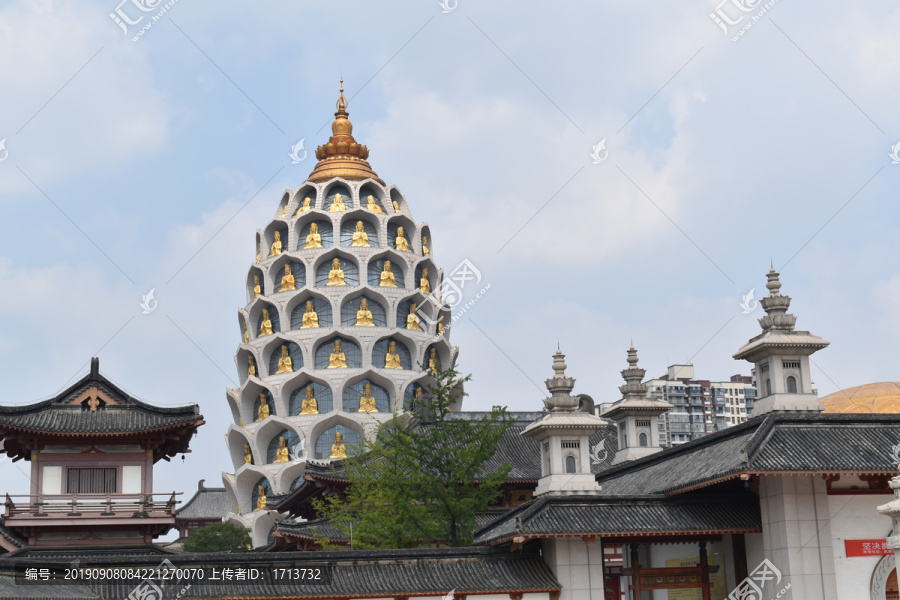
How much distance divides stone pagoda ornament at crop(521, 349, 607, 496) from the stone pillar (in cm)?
531

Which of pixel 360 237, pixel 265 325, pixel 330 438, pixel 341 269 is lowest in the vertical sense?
pixel 330 438

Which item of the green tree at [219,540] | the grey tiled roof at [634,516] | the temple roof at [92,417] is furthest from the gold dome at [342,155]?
the grey tiled roof at [634,516]

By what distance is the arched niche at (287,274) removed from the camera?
7294cm

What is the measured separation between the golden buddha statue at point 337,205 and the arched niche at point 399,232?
3431 millimetres

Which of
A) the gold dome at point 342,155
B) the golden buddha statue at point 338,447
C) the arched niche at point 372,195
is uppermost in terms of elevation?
the gold dome at point 342,155

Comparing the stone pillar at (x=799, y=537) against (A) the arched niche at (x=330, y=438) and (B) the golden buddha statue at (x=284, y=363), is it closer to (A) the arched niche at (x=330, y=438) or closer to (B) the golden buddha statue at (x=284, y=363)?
(A) the arched niche at (x=330, y=438)

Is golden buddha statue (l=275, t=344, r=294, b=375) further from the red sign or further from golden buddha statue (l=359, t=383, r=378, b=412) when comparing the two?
the red sign

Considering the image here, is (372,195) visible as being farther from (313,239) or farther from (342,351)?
(342,351)

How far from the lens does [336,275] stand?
71938 mm

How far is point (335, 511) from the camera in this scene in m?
43.0

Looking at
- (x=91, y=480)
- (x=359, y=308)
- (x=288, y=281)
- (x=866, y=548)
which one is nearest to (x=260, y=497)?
(x=359, y=308)

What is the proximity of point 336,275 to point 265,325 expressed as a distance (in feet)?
20.6

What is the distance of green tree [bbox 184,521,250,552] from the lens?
2431 inches

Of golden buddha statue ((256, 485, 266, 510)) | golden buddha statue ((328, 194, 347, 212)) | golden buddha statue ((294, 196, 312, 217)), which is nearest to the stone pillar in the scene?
golden buddha statue ((256, 485, 266, 510))
